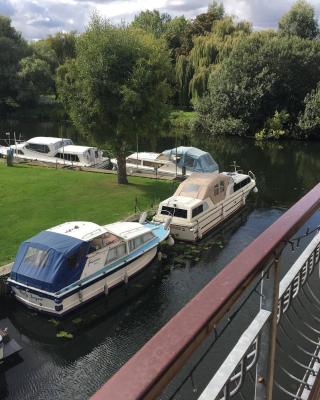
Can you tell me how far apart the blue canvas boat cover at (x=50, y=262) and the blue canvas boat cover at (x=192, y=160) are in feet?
49.1

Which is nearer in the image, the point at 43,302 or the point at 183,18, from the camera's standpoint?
the point at 43,302

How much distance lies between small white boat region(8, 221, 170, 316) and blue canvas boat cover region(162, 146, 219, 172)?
42.9ft

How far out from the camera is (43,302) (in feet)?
40.1

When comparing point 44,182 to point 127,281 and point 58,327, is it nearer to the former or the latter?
point 127,281

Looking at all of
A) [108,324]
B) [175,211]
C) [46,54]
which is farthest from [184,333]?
[46,54]

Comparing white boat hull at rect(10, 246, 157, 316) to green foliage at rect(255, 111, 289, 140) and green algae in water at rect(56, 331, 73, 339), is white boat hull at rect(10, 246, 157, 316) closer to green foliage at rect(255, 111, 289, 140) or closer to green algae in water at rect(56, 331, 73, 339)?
green algae in water at rect(56, 331, 73, 339)

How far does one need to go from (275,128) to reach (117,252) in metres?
36.7

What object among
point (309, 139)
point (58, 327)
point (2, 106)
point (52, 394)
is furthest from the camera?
point (2, 106)

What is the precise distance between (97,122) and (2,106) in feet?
148

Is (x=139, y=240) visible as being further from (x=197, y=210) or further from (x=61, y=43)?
(x=61, y=43)

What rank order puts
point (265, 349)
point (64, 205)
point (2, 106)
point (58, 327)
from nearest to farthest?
point (265, 349) → point (58, 327) → point (64, 205) → point (2, 106)

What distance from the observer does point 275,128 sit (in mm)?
46812

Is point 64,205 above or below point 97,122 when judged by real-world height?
below

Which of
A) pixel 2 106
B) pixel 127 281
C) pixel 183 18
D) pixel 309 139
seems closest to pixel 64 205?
pixel 127 281
